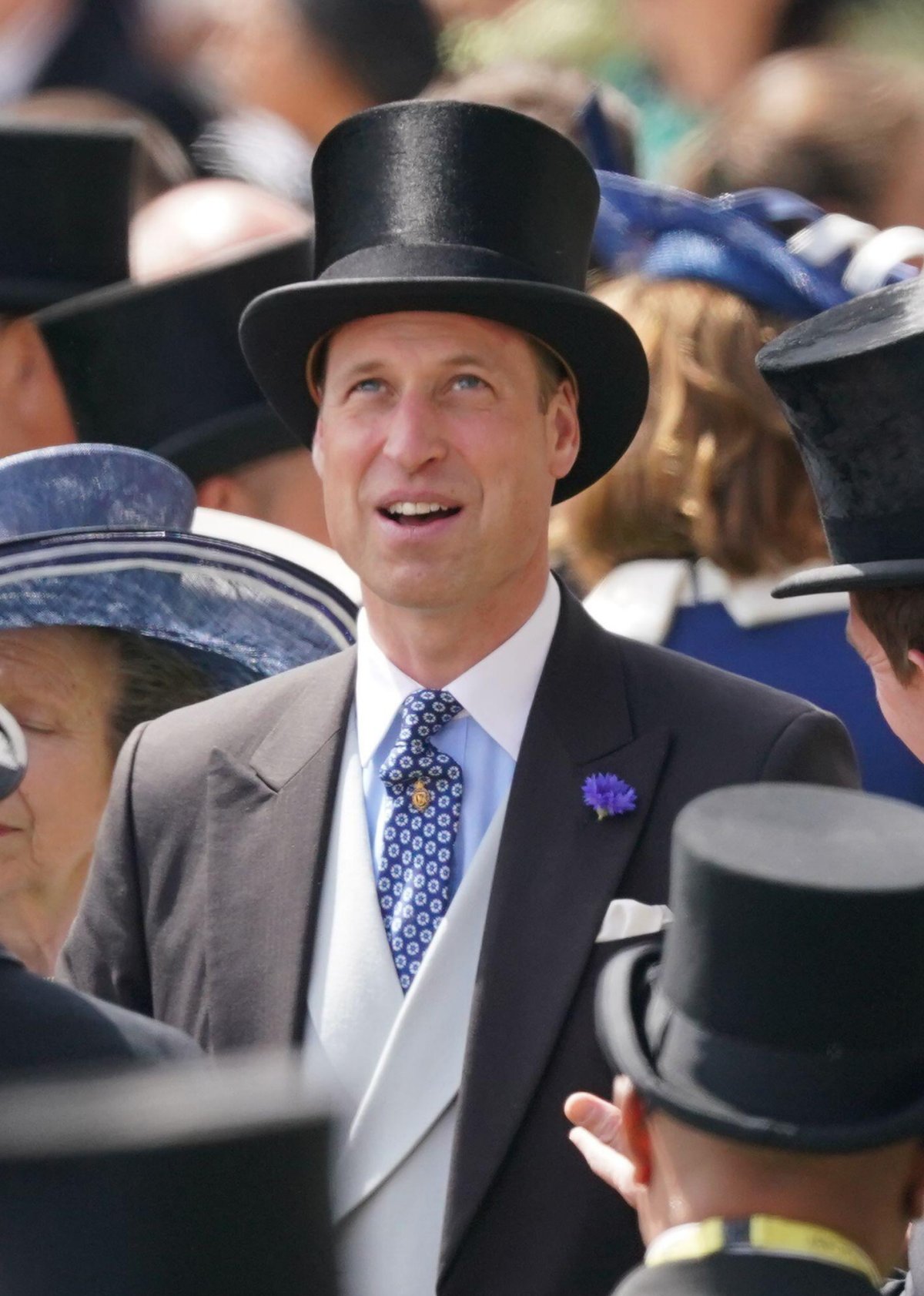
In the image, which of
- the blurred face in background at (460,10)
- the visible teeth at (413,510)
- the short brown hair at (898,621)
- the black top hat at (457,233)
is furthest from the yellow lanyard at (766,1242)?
the blurred face in background at (460,10)

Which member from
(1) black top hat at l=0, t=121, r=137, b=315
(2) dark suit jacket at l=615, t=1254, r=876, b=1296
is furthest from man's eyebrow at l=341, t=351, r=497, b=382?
(1) black top hat at l=0, t=121, r=137, b=315

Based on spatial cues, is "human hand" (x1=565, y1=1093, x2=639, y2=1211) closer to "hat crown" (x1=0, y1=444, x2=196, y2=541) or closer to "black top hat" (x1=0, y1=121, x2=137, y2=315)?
"hat crown" (x1=0, y1=444, x2=196, y2=541)

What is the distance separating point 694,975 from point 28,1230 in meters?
0.68

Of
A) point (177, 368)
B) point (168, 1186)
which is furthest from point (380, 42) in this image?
point (168, 1186)

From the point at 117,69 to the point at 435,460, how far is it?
2901mm

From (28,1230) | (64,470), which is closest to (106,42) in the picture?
(64,470)

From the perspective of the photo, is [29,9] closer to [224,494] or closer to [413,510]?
[224,494]

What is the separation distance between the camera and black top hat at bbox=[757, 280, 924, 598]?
7.82 feet

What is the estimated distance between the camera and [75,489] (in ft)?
10.8

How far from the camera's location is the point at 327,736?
9.29 feet

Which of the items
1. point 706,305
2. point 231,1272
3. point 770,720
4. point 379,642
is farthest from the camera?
point 706,305

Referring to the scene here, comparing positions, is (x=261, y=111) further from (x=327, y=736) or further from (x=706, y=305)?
(x=327, y=736)

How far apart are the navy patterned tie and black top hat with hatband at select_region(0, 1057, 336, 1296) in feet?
4.42

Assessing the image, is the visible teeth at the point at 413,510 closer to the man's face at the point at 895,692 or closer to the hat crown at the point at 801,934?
the man's face at the point at 895,692
